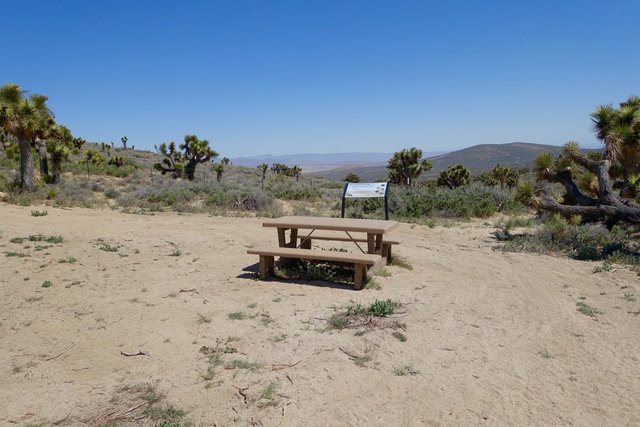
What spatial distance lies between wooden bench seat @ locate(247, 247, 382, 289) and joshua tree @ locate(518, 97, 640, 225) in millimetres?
6286

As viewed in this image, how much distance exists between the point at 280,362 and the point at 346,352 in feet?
2.15

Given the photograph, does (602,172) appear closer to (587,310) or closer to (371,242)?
(587,310)

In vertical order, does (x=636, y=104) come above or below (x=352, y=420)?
above

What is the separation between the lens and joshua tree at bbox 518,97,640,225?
34.9 feet

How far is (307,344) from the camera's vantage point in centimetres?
470

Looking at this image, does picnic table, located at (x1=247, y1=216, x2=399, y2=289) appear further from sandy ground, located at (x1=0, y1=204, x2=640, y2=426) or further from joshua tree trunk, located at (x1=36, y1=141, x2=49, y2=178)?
joshua tree trunk, located at (x1=36, y1=141, x2=49, y2=178)

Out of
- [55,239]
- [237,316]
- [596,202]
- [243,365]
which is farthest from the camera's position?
[596,202]

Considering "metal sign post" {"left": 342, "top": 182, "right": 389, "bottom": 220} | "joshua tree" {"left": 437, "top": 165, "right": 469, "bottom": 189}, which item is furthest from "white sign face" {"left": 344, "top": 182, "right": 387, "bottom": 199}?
"joshua tree" {"left": 437, "top": 165, "right": 469, "bottom": 189}

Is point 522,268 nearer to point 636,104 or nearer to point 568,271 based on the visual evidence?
point 568,271

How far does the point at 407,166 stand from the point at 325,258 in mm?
21745

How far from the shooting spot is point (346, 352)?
14.8 feet

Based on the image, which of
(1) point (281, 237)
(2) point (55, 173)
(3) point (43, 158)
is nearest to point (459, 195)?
(1) point (281, 237)

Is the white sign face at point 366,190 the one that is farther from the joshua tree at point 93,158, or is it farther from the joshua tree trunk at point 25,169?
the joshua tree at point 93,158

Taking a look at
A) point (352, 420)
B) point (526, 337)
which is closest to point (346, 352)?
point (352, 420)
